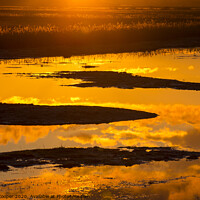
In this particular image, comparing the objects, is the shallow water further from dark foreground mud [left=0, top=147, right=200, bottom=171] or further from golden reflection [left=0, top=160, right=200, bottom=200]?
dark foreground mud [left=0, top=147, right=200, bottom=171]

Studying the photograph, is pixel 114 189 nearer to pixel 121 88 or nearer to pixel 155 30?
pixel 121 88

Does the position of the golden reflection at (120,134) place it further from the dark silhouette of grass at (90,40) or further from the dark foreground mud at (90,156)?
the dark silhouette of grass at (90,40)

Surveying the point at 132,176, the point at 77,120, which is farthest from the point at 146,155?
the point at 77,120

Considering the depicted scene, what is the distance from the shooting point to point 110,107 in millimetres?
21141

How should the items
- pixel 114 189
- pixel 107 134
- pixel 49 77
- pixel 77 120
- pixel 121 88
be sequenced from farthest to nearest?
pixel 49 77 → pixel 121 88 → pixel 77 120 → pixel 107 134 → pixel 114 189

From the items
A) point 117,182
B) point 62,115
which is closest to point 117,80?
point 62,115

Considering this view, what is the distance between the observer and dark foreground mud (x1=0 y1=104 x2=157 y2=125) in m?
19.1

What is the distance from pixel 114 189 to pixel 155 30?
141 ft

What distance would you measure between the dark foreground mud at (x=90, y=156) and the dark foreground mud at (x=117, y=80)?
11.1m

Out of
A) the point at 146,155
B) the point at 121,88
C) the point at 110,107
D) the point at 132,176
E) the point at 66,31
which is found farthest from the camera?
the point at 66,31

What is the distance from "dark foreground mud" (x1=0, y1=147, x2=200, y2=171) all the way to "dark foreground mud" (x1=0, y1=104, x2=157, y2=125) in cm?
395

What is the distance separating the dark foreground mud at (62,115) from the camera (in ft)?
62.6

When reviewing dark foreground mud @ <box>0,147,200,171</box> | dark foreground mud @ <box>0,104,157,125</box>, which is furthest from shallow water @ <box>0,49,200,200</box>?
dark foreground mud @ <box>0,104,157,125</box>

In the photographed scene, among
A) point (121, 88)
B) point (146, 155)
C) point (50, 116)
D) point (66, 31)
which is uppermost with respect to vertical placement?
point (66, 31)
